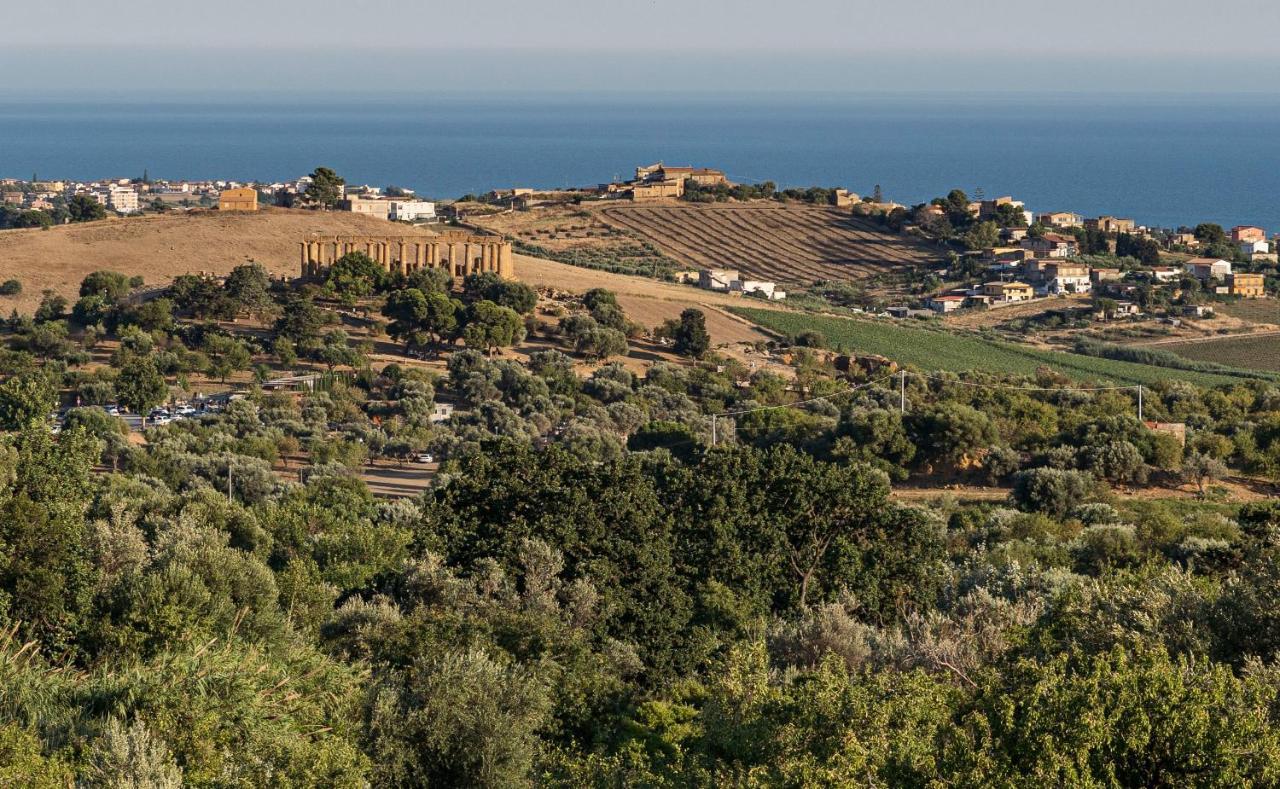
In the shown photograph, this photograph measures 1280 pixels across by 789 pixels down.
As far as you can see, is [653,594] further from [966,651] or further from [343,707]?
[343,707]

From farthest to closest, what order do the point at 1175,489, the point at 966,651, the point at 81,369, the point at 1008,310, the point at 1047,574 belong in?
the point at 1008,310, the point at 81,369, the point at 1175,489, the point at 1047,574, the point at 966,651

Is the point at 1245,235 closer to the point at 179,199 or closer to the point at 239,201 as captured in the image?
the point at 239,201

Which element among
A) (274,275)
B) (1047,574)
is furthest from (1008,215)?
(1047,574)

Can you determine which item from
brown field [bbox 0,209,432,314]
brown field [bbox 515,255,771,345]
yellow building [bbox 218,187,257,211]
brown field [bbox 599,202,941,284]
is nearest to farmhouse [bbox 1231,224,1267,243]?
brown field [bbox 599,202,941,284]

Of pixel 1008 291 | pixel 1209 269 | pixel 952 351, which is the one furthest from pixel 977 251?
pixel 952 351

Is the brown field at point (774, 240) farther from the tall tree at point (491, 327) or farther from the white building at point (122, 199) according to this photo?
the white building at point (122, 199)

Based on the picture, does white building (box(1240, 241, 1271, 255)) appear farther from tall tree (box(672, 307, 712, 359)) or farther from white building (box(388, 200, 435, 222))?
tall tree (box(672, 307, 712, 359))
